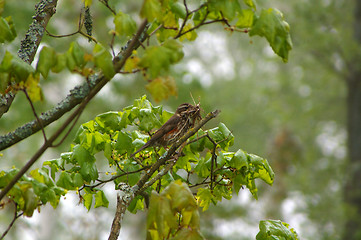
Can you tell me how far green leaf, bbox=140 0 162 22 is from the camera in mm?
1948

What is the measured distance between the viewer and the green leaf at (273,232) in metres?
2.60

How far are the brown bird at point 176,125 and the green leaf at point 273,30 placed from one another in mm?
985

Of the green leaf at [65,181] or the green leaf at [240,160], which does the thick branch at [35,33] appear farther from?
the green leaf at [240,160]

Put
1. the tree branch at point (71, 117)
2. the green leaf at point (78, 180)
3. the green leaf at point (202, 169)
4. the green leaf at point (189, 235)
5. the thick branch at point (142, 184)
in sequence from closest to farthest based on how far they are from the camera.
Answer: the tree branch at point (71, 117)
the green leaf at point (189, 235)
the thick branch at point (142, 184)
the green leaf at point (78, 180)
the green leaf at point (202, 169)

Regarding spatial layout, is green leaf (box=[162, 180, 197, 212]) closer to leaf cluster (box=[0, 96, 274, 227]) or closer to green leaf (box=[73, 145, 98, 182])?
leaf cluster (box=[0, 96, 274, 227])

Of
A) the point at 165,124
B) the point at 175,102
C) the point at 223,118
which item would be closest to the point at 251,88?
the point at 223,118

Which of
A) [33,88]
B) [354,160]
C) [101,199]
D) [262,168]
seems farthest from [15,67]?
[354,160]

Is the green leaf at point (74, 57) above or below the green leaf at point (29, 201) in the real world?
above

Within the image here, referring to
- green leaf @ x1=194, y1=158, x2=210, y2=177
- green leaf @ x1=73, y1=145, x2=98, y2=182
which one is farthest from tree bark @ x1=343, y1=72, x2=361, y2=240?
green leaf @ x1=73, y1=145, x2=98, y2=182

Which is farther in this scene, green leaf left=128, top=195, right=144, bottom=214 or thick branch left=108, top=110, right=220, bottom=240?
green leaf left=128, top=195, right=144, bottom=214

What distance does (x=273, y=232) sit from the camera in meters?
2.61

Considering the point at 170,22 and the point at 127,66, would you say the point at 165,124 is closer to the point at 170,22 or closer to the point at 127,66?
the point at 170,22

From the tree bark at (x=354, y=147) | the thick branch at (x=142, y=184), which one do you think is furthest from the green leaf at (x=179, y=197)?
the tree bark at (x=354, y=147)

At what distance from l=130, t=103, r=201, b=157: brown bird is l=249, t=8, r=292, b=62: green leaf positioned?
985 mm
